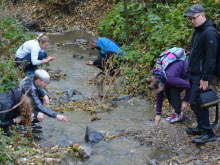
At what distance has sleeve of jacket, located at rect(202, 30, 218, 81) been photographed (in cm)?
372

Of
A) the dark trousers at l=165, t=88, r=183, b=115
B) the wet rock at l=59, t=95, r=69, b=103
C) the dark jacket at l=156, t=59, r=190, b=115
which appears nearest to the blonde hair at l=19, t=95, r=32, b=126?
the dark jacket at l=156, t=59, r=190, b=115

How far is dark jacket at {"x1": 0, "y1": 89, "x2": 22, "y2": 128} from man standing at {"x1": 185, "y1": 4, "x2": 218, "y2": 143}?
2.56m

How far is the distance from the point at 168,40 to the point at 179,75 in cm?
263

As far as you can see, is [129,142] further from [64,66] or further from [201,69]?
[64,66]

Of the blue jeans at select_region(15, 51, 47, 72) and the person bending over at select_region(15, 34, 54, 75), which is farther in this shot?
the blue jeans at select_region(15, 51, 47, 72)

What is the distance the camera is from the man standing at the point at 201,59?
375cm

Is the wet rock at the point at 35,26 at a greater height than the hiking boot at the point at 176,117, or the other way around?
the wet rock at the point at 35,26

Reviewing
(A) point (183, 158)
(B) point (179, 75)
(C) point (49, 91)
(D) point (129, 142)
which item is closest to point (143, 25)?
(C) point (49, 91)

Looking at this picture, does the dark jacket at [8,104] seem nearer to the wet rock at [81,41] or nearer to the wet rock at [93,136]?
the wet rock at [93,136]

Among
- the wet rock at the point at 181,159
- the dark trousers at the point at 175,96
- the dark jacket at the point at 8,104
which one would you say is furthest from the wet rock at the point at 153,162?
the dark jacket at the point at 8,104

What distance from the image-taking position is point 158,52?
750cm

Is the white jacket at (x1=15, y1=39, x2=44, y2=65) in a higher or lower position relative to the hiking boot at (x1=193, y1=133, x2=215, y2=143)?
higher

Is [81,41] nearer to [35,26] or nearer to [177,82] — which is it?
[35,26]

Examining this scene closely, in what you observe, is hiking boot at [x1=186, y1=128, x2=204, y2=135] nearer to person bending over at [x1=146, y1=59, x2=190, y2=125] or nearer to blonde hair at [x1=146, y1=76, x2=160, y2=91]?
person bending over at [x1=146, y1=59, x2=190, y2=125]
